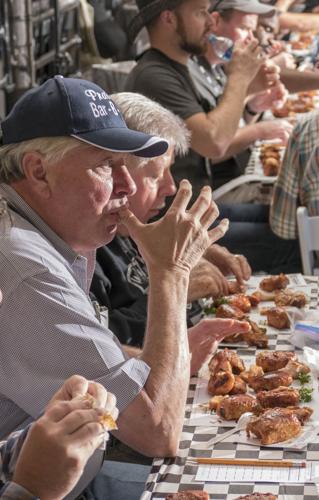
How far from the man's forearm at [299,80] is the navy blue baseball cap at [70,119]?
3670 mm

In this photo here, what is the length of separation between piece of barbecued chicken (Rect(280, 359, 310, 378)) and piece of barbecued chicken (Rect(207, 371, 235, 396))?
6.3 inches

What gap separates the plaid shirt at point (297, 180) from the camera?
440cm

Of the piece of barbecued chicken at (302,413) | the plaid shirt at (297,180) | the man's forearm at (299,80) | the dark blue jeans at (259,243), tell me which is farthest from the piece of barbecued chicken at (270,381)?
the man's forearm at (299,80)

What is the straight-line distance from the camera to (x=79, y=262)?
2.50 metres

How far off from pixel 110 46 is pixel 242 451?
5.92 m

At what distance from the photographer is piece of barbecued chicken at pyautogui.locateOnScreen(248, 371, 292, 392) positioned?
2.63 m

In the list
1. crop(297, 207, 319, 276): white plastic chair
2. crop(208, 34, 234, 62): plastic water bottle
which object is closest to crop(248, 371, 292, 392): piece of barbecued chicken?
crop(297, 207, 319, 276): white plastic chair

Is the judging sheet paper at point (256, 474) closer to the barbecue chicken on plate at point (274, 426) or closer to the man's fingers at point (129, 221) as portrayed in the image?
the barbecue chicken on plate at point (274, 426)

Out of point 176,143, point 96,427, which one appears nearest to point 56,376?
point 96,427

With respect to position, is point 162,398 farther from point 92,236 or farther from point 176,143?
point 176,143

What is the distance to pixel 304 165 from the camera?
4.49m

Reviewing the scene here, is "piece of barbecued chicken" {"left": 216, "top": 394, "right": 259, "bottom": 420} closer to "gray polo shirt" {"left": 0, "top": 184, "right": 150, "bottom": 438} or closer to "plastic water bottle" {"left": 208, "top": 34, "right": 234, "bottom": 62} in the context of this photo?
"gray polo shirt" {"left": 0, "top": 184, "right": 150, "bottom": 438}

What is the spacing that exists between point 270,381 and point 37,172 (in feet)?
2.55

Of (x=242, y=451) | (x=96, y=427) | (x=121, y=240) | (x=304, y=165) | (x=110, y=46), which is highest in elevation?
(x=96, y=427)
